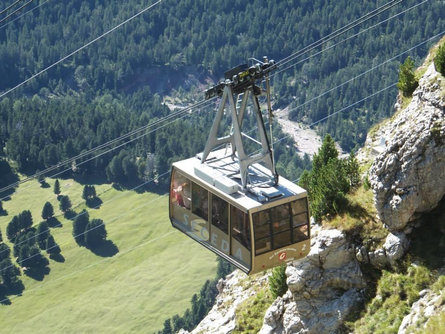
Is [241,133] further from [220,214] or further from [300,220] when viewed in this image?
[300,220]

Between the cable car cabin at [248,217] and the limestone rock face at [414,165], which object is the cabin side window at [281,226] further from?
the limestone rock face at [414,165]

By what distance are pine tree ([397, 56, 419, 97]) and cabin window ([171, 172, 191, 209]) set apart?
46.6 feet

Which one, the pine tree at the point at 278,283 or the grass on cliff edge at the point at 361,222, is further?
the pine tree at the point at 278,283

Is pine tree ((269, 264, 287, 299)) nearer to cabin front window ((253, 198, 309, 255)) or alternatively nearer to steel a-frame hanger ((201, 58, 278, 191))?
cabin front window ((253, 198, 309, 255))

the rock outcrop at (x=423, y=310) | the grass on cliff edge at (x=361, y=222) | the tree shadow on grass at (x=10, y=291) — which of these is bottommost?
the tree shadow on grass at (x=10, y=291)

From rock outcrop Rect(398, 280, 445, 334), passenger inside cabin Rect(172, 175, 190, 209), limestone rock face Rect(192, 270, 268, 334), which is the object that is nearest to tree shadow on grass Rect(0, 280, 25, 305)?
limestone rock face Rect(192, 270, 268, 334)

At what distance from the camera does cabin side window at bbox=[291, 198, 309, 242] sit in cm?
3609

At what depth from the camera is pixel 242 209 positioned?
35.2 meters

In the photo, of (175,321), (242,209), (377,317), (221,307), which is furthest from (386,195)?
(175,321)

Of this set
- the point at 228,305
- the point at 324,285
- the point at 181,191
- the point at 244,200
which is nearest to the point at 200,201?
the point at 181,191

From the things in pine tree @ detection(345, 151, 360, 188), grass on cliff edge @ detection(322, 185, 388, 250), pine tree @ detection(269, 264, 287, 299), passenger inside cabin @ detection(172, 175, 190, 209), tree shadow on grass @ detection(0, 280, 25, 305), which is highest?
passenger inside cabin @ detection(172, 175, 190, 209)

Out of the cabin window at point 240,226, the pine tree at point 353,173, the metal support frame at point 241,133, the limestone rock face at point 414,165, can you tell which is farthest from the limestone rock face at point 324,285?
the cabin window at point 240,226

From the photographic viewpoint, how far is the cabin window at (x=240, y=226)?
35.6 meters

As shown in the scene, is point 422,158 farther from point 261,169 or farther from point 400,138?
point 261,169
